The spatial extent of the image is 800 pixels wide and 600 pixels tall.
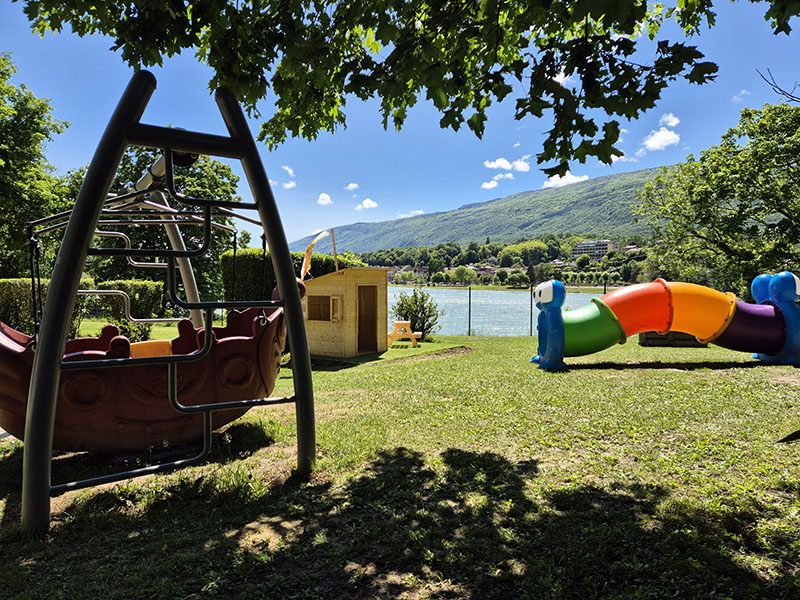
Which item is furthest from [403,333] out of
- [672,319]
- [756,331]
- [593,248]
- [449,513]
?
[593,248]

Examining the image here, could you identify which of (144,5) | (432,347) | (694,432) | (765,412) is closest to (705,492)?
(694,432)

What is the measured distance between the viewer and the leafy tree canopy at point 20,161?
17.2 m

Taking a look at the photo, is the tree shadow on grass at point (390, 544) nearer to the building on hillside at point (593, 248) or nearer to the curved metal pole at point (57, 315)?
the curved metal pole at point (57, 315)

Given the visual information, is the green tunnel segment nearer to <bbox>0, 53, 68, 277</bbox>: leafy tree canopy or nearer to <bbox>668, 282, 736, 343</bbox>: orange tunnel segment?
<bbox>668, 282, 736, 343</bbox>: orange tunnel segment

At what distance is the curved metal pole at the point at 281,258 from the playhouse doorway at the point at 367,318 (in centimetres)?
1054

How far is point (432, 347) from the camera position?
14.4 m

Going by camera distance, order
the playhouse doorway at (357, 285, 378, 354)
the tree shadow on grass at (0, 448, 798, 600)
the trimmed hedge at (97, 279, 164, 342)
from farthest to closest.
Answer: the playhouse doorway at (357, 285, 378, 354) < the trimmed hedge at (97, 279, 164, 342) < the tree shadow on grass at (0, 448, 798, 600)

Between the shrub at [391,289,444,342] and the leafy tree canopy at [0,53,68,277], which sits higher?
the leafy tree canopy at [0,53,68,277]

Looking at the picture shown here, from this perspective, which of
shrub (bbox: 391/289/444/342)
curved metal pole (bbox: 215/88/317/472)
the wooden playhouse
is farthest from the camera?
shrub (bbox: 391/289/444/342)

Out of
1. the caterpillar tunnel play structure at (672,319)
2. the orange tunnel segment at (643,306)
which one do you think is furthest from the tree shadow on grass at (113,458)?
the orange tunnel segment at (643,306)

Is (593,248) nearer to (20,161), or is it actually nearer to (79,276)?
(20,161)

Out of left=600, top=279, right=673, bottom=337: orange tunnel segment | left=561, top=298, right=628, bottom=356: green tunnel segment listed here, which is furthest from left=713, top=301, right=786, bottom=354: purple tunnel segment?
left=561, top=298, right=628, bottom=356: green tunnel segment

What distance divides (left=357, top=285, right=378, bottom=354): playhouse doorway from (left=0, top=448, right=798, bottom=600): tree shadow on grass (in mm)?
10663

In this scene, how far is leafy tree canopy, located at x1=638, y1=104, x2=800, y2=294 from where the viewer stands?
16.5m
